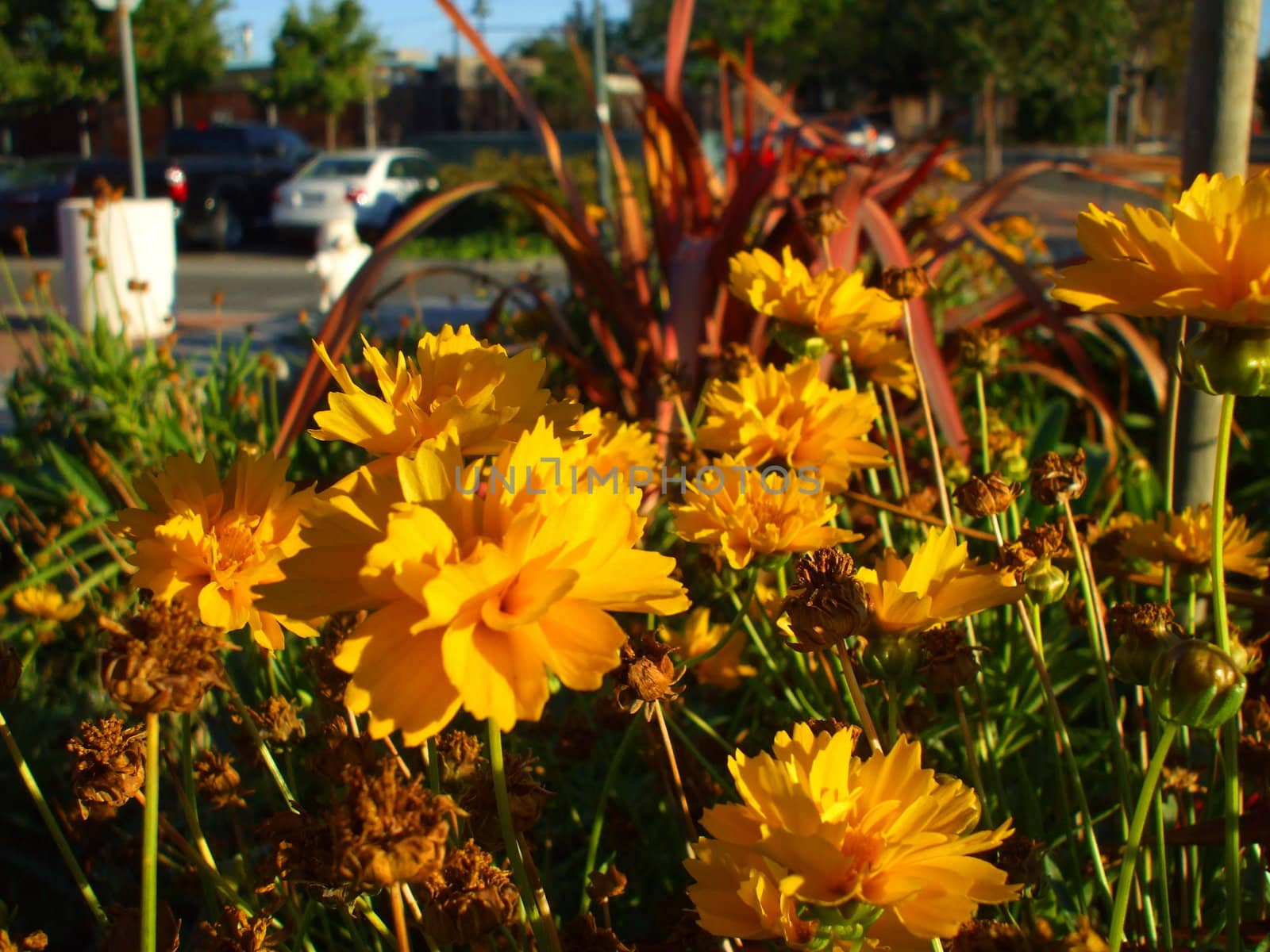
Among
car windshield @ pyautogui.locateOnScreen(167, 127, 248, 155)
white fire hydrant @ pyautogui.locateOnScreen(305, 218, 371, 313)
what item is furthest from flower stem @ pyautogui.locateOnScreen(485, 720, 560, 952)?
car windshield @ pyautogui.locateOnScreen(167, 127, 248, 155)

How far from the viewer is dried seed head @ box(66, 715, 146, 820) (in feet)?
2.14

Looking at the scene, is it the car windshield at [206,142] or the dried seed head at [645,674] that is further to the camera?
the car windshield at [206,142]

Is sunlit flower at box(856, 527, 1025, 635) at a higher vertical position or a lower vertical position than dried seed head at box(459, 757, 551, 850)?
higher

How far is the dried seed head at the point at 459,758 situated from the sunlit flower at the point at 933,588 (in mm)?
283

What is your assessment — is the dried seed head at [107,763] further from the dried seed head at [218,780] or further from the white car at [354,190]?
the white car at [354,190]

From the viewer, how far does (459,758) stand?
709mm

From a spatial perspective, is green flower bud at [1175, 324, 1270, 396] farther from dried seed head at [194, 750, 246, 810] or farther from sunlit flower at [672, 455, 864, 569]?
dried seed head at [194, 750, 246, 810]

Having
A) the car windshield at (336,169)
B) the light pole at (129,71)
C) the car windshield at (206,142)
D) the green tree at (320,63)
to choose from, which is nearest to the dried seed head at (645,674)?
the light pole at (129,71)

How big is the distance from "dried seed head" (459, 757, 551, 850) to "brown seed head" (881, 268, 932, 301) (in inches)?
23.6

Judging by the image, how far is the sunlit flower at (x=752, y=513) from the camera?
32.7 inches

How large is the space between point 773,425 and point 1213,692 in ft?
1.55

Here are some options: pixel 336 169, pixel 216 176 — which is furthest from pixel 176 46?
pixel 336 169

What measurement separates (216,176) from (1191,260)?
12690 millimetres

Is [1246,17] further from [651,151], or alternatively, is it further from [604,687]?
[651,151]
